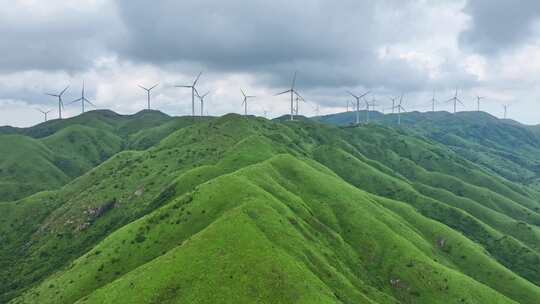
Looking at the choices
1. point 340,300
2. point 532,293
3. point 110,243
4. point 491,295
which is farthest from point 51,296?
point 532,293

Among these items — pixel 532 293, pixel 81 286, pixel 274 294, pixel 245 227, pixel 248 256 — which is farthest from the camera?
pixel 532 293

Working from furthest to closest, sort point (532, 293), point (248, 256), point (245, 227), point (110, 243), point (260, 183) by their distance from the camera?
point (532, 293), point (260, 183), point (110, 243), point (245, 227), point (248, 256)

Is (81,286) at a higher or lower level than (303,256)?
lower

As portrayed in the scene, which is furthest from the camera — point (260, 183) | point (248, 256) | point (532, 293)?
point (532, 293)

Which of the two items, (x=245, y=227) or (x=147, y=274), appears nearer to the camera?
(x=147, y=274)

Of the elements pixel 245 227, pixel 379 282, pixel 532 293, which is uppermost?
pixel 245 227

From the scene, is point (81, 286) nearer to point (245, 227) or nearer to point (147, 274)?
point (147, 274)

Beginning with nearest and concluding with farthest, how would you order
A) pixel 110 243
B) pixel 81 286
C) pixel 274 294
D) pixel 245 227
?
Answer: 1. pixel 274 294
2. pixel 245 227
3. pixel 81 286
4. pixel 110 243

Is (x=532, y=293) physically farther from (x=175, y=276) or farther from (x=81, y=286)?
(x=81, y=286)

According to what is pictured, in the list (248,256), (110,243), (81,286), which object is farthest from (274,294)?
(110,243)
